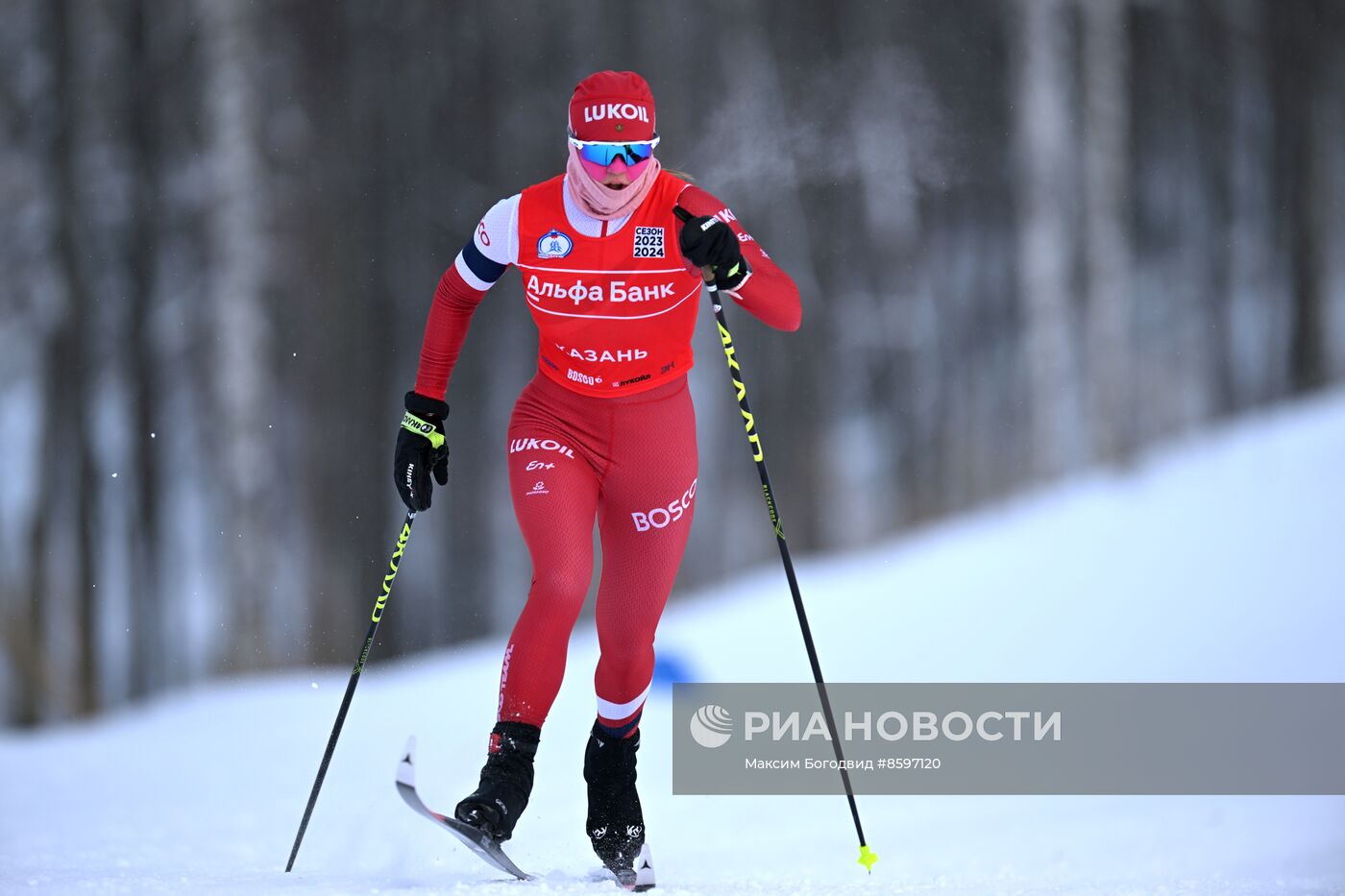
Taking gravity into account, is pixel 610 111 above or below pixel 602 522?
above

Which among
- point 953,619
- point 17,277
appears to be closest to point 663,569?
point 953,619

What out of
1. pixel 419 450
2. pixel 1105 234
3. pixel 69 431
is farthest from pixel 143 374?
pixel 419 450

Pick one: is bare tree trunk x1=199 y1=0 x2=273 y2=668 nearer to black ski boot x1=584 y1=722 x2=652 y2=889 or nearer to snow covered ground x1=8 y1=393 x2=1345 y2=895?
snow covered ground x1=8 y1=393 x2=1345 y2=895

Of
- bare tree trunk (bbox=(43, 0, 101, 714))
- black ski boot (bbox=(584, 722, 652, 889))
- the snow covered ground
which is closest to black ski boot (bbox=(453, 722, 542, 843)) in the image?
the snow covered ground

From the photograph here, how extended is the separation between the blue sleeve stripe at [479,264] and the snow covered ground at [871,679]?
4.78ft

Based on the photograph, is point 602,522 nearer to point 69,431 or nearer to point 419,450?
point 419,450

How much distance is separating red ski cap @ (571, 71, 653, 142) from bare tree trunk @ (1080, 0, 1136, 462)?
6.95m

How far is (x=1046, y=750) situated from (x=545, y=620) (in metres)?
3.68

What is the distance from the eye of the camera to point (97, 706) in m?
10.1

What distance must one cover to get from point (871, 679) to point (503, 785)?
452 centimetres

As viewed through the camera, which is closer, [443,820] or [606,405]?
[443,820]

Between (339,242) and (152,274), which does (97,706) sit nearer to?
(152,274)

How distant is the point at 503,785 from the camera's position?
9.71 feet

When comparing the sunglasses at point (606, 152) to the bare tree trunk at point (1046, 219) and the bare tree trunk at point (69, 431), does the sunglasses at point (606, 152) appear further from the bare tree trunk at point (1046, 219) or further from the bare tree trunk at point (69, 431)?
the bare tree trunk at point (69, 431)
